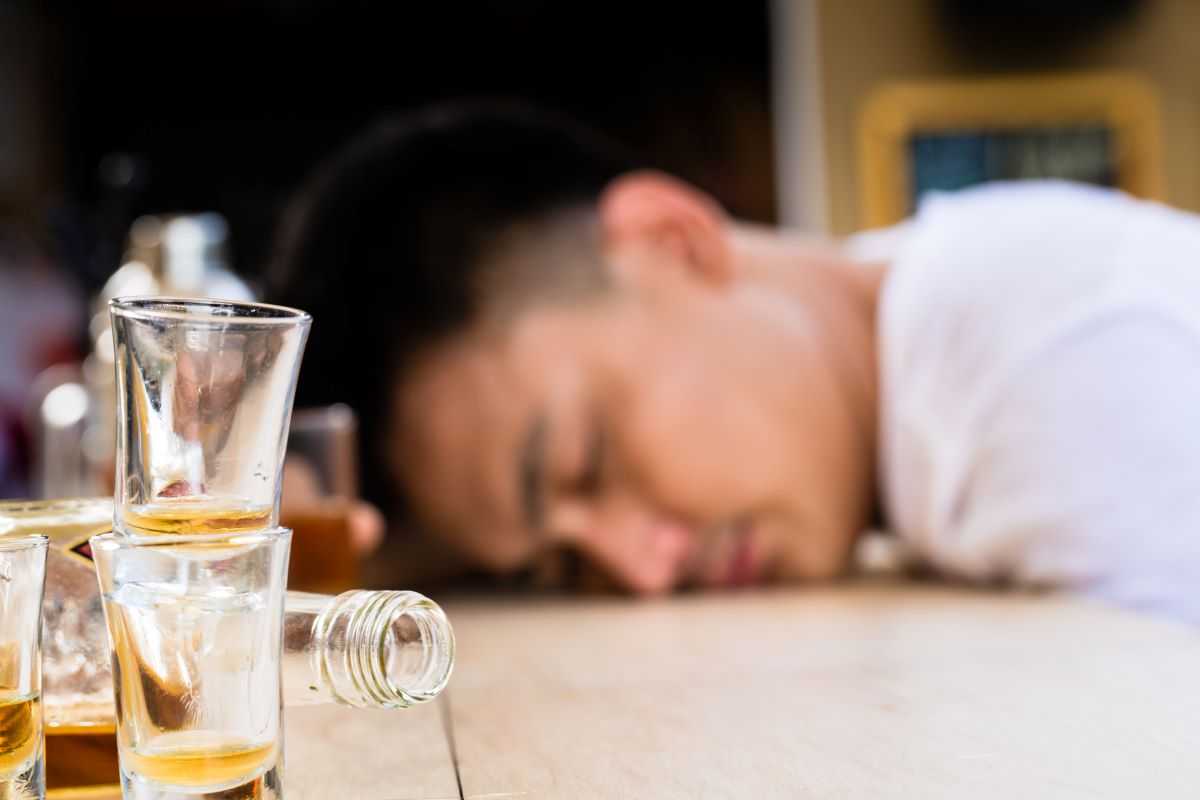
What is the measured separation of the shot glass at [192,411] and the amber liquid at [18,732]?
64 millimetres

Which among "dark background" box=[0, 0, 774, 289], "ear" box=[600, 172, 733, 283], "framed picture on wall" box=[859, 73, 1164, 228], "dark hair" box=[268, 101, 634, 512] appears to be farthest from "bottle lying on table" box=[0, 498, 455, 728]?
"framed picture on wall" box=[859, 73, 1164, 228]

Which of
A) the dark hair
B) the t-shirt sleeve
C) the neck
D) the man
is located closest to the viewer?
the t-shirt sleeve

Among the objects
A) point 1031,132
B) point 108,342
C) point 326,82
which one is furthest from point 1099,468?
point 326,82

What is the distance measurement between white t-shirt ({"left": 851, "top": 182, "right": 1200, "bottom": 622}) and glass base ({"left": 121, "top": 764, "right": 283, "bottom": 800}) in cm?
68

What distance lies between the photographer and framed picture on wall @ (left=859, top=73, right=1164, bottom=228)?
3088mm

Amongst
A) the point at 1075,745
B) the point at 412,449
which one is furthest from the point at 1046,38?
the point at 1075,745

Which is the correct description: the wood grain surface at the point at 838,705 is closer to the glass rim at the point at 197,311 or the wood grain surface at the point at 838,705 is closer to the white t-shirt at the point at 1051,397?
the white t-shirt at the point at 1051,397

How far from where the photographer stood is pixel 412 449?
1.20 m

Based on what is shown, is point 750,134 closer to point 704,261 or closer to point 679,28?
point 679,28

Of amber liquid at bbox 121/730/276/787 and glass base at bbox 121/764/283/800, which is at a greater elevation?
amber liquid at bbox 121/730/276/787

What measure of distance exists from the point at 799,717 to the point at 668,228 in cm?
78

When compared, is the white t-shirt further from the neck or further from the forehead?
the forehead

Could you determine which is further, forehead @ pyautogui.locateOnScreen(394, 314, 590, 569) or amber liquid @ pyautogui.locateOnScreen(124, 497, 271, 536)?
forehead @ pyautogui.locateOnScreen(394, 314, 590, 569)

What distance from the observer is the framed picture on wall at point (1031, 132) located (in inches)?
122
